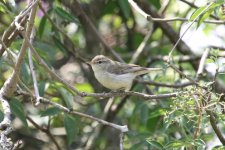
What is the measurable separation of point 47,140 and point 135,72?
1.35m

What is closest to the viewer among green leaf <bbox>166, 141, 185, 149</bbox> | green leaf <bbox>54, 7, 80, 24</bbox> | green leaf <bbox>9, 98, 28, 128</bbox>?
green leaf <bbox>166, 141, 185, 149</bbox>

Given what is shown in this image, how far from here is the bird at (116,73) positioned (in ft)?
16.7

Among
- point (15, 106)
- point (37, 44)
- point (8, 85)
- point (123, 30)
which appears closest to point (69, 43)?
point (37, 44)

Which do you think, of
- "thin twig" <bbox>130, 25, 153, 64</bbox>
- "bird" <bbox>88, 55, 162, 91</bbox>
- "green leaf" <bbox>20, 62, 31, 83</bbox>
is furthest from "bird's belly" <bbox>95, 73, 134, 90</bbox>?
"green leaf" <bbox>20, 62, 31, 83</bbox>

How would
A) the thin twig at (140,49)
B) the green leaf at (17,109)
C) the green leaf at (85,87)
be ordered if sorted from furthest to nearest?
the green leaf at (85,87) → the thin twig at (140,49) → the green leaf at (17,109)

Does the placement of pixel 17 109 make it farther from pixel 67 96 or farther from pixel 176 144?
pixel 176 144

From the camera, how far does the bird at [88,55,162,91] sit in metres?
5.08

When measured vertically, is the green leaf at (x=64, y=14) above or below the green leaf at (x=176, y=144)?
above

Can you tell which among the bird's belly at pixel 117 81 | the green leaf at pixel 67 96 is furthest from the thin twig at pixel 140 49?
the green leaf at pixel 67 96

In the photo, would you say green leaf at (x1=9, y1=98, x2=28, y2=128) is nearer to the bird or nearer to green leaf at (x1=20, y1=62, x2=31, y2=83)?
green leaf at (x1=20, y1=62, x2=31, y2=83)

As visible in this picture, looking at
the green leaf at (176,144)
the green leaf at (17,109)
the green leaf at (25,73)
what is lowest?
the green leaf at (176,144)

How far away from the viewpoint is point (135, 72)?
16.7ft

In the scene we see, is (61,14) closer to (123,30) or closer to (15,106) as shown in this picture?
(15,106)

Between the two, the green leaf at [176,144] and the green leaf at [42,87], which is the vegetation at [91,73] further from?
the green leaf at [176,144]
